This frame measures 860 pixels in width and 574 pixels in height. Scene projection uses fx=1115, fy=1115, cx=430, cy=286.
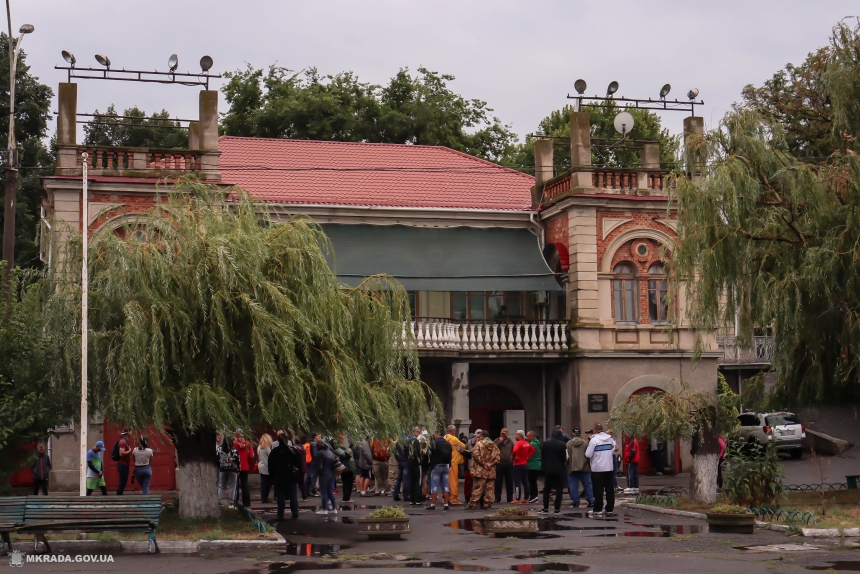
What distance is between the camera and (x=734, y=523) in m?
16.4

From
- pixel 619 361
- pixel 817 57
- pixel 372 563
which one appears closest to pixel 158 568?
pixel 372 563

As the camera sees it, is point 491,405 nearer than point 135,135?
Yes

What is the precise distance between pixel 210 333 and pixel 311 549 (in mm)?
3430

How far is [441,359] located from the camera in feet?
94.6

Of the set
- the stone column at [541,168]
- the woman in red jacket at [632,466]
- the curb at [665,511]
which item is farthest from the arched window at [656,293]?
the curb at [665,511]

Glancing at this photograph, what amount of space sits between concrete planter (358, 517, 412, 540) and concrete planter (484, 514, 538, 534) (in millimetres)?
1395

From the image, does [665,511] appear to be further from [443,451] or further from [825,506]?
[443,451]

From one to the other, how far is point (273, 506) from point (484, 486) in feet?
13.9

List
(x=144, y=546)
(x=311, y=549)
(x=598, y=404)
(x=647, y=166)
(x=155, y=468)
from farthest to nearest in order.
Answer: (x=647, y=166), (x=598, y=404), (x=155, y=468), (x=311, y=549), (x=144, y=546)

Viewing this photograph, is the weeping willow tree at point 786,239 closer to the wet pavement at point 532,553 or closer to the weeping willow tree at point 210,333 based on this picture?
the wet pavement at point 532,553

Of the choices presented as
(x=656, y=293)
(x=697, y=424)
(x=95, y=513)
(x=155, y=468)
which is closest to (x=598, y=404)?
(x=656, y=293)

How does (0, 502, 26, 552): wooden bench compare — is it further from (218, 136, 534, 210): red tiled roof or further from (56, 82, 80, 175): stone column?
(218, 136, 534, 210): red tiled roof

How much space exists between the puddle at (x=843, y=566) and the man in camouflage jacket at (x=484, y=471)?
344 inches

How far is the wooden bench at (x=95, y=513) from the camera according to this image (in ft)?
47.4
